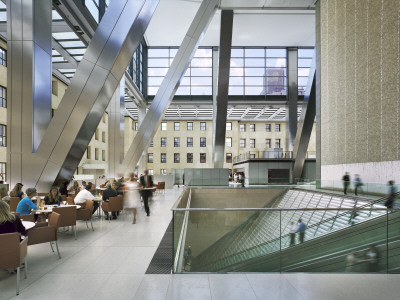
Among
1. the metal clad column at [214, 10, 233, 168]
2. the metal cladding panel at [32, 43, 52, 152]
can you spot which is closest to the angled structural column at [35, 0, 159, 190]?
the metal cladding panel at [32, 43, 52, 152]

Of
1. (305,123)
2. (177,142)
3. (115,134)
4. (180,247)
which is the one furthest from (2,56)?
(177,142)

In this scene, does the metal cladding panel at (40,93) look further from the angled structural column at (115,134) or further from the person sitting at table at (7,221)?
the angled structural column at (115,134)

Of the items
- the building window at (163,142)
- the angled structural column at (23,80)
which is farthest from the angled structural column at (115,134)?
the building window at (163,142)

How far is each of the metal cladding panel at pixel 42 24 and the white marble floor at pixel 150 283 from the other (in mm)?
5918

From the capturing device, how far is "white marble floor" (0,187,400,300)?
11.2ft

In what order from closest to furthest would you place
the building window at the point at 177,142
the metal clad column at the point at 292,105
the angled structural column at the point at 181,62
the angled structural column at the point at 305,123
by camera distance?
the angled structural column at the point at 181,62 < the angled structural column at the point at 305,123 < the metal clad column at the point at 292,105 < the building window at the point at 177,142

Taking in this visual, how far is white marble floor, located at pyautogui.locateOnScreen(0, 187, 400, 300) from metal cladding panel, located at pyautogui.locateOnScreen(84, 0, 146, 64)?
579 centimetres

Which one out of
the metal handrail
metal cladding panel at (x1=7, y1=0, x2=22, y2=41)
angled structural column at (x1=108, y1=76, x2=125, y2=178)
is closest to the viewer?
the metal handrail

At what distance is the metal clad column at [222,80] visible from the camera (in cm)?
1900

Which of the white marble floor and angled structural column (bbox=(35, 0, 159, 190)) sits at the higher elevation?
angled structural column (bbox=(35, 0, 159, 190))

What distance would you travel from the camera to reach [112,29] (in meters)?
8.05

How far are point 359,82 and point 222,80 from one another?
10.1m

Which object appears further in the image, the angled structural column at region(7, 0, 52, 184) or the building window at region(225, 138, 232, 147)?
the building window at region(225, 138, 232, 147)

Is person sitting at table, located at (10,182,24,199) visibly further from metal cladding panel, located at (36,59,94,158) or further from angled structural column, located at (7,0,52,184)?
metal cladding panel, located at (36,59,94,158)
